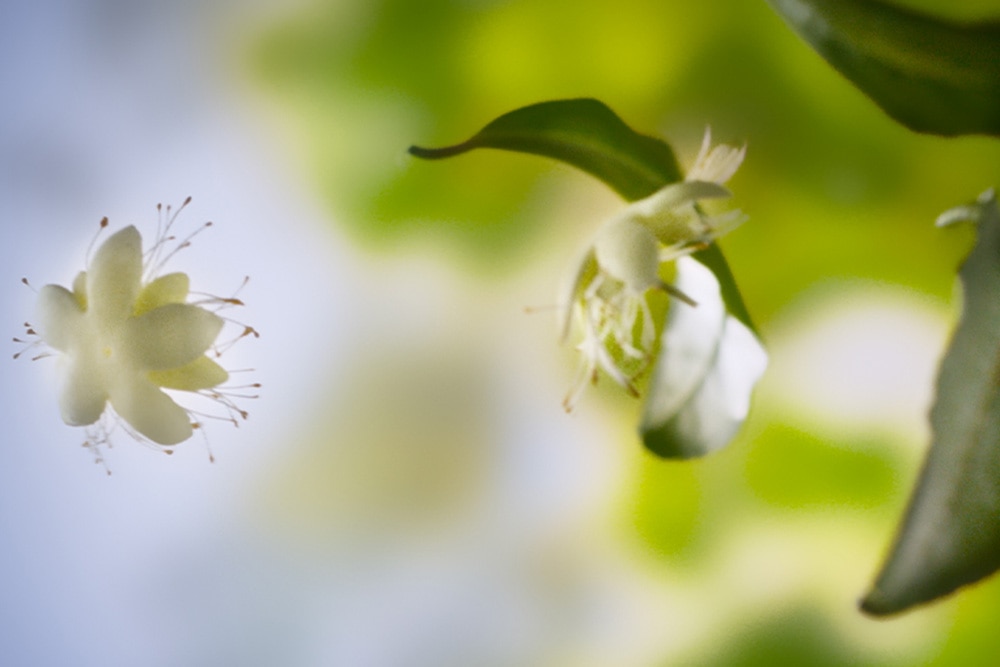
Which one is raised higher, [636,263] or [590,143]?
[590,143]

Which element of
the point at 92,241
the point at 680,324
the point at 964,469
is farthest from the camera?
the point at 92,241

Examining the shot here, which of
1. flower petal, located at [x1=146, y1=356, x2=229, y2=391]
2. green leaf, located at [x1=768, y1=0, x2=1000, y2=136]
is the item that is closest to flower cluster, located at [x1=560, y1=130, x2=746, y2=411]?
green leaf, located at [x1=768, y1=0, x2=1000, y2=136]

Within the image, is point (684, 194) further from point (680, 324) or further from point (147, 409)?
point (147, 409)

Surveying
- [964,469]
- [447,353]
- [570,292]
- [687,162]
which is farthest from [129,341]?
[964,469]

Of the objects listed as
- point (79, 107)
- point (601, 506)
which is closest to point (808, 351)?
point (601, 506)

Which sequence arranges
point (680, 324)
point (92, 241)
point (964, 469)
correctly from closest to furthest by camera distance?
point (964, 469) < point (680, 324) < point (92, 241)

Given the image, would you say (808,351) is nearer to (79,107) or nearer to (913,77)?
(913,77)
